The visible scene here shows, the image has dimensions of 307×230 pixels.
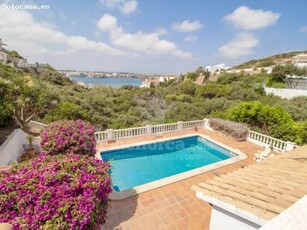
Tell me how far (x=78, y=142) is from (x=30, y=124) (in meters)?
8.86

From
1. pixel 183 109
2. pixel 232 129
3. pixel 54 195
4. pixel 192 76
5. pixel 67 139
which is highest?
pixel 192 76

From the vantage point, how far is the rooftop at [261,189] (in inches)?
92.9

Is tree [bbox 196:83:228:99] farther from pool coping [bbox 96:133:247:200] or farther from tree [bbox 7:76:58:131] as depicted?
tree [bbox 7:76:58:131]

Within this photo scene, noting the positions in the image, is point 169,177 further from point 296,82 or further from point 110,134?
point 296,82

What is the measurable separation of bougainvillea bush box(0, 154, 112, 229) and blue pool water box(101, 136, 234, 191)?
4092 millimetres

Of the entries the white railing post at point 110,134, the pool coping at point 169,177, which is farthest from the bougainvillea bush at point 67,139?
the white railing post at point 110,134

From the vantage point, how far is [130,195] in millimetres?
5637

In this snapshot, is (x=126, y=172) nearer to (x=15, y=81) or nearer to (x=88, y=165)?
(x=88, y=165)

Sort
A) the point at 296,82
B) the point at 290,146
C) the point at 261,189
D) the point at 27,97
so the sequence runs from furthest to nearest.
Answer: the point at 296,82 → the point at 290,146 → the point at 27,97 → the point at 261,189

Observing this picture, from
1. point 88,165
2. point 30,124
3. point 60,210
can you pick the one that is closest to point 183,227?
point 88,165

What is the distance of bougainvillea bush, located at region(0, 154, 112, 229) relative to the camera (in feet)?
8.01

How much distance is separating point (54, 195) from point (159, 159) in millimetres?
7131

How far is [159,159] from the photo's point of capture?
948 cm

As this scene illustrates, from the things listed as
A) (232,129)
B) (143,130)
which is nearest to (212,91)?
(232,129)
